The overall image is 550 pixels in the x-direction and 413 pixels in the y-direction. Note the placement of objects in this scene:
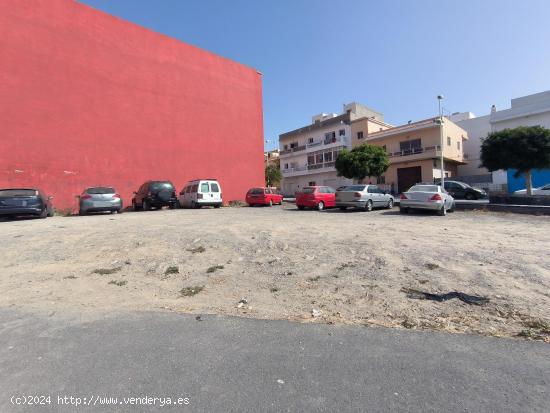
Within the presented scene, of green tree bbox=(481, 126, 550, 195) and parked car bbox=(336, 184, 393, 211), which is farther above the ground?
green tree bbox=(481, 126, 550, 195)

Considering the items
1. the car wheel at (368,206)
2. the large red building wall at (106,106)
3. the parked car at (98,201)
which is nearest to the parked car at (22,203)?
the parked car at (98,201)

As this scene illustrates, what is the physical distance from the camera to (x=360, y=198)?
1805 centimetres

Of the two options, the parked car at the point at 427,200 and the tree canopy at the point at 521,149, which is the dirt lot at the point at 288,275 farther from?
the tree canopy at the point at 521,149

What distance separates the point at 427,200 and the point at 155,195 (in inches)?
525

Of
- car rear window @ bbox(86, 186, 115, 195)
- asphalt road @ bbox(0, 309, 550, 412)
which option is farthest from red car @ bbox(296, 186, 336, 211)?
asphalt road @ bbox(0, 309, 550, 412)

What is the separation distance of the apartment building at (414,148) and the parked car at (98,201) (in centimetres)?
3225

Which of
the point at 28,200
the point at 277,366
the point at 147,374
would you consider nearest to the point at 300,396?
the point at 277,366

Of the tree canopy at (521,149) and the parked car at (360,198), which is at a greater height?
the tree canopy at (521,149)

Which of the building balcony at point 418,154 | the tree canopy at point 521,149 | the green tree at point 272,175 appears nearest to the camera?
the tree canopy at point 521,149

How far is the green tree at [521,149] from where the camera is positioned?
65.9ft

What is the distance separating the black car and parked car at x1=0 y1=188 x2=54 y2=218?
201 inches

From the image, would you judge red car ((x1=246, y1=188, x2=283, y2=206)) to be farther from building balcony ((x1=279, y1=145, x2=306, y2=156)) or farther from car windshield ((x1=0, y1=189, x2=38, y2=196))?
building balcony ((x1=279, y1=145, x2=306, y2=156))

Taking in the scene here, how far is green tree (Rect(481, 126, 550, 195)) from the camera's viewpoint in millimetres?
20078

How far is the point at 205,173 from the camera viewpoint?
2381 cm
